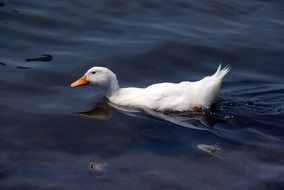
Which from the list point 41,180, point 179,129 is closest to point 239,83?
Answer: point 179,129

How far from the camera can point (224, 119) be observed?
9188 mm

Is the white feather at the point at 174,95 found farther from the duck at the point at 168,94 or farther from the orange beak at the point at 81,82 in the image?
the orange beak at the point at 81,82

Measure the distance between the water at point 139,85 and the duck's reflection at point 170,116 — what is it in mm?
20

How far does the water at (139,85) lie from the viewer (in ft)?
24.9

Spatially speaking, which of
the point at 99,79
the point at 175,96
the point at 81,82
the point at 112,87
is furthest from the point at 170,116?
the point at 81,82

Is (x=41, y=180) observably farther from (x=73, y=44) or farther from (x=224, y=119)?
(x=73, y=44)

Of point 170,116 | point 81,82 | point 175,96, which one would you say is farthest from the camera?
point 81,82

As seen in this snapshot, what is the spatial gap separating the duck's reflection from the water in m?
0.02

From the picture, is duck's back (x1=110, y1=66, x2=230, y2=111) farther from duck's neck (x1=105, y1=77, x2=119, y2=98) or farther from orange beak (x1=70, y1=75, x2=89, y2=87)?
orange beak (x1=70, y1=75, x2=89, y2=87)

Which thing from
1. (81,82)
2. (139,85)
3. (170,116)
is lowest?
(170,116)

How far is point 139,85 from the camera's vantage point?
10.5 meters

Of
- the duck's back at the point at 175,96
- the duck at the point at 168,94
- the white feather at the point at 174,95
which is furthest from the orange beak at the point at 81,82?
the duck's back at the point at 175,96

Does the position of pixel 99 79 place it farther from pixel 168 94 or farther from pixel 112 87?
pixel 168 94

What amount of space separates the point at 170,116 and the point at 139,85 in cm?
134
